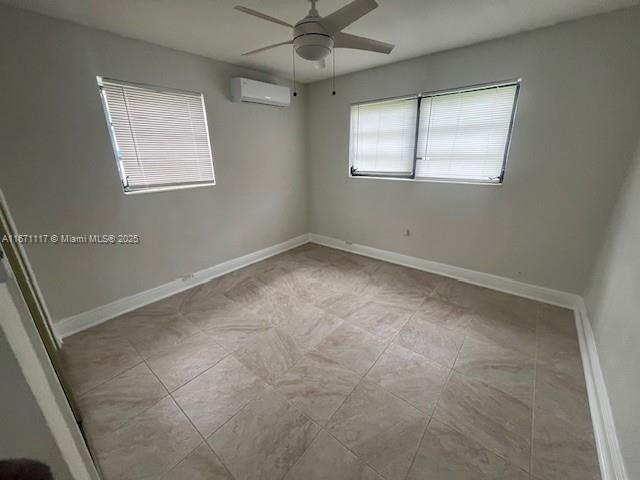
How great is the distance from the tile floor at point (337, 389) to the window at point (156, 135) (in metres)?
1.34

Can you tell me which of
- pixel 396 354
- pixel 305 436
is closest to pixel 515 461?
pixel 396 354

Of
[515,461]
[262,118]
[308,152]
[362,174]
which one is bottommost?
[515,461]

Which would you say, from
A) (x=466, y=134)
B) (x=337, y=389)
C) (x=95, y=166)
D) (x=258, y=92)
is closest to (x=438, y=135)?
(x=466, y=134)

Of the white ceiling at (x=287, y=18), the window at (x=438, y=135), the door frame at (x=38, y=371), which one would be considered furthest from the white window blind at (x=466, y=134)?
the door frame at (x=38, y=371)

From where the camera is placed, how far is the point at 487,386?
69.0 inches

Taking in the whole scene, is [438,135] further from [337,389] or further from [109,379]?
[109,379]

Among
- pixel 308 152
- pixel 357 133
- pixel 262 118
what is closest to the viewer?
pixel 262 118

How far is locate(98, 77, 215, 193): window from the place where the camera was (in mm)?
2346

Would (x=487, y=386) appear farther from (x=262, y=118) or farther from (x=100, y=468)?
(x=262, y=118)

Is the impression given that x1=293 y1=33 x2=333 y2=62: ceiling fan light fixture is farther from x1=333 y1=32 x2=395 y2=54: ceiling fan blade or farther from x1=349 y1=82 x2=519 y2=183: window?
x1=349 y1=82 x2=519 y2=183: window

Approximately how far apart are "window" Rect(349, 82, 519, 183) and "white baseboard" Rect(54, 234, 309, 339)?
81.8 inches

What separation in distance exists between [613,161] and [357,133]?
257cm

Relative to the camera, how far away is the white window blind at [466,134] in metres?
2.61

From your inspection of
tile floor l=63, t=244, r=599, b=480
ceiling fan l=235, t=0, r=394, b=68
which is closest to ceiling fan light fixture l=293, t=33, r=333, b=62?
ceiling fan l=235, t=0, r=394, b=68
